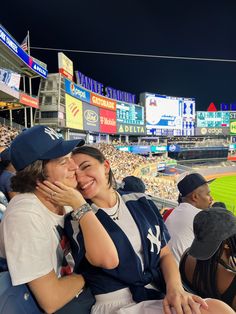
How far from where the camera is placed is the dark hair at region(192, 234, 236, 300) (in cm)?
165

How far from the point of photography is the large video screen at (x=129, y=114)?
45969 mm

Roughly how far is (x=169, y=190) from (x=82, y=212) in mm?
19907

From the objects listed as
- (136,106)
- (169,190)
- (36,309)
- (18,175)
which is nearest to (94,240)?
(36,309)

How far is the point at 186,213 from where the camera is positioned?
3.05 meters

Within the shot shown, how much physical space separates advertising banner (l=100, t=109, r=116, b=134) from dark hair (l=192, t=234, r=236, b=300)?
3971cm

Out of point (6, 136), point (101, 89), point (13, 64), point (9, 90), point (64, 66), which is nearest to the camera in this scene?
point (6, 136)

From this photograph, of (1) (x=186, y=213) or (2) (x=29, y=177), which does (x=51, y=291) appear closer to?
(2) (x=29, y=177)

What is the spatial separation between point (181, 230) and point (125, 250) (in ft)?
4.27

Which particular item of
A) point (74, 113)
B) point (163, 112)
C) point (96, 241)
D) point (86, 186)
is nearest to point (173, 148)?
point (163, 112)

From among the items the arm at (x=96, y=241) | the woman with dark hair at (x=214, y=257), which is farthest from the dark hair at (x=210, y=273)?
the arm at (x=96, y=241)

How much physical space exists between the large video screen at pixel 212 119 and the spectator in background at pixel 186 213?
58657 mm

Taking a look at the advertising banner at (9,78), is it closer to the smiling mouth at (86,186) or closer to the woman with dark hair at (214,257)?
the smiling mouth at (86,186)

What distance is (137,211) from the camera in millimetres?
1999

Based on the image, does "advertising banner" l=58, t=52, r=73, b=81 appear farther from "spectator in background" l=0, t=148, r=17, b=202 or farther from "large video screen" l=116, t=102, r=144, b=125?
"spectator in background" l=0, t=148, r=17, b=202
